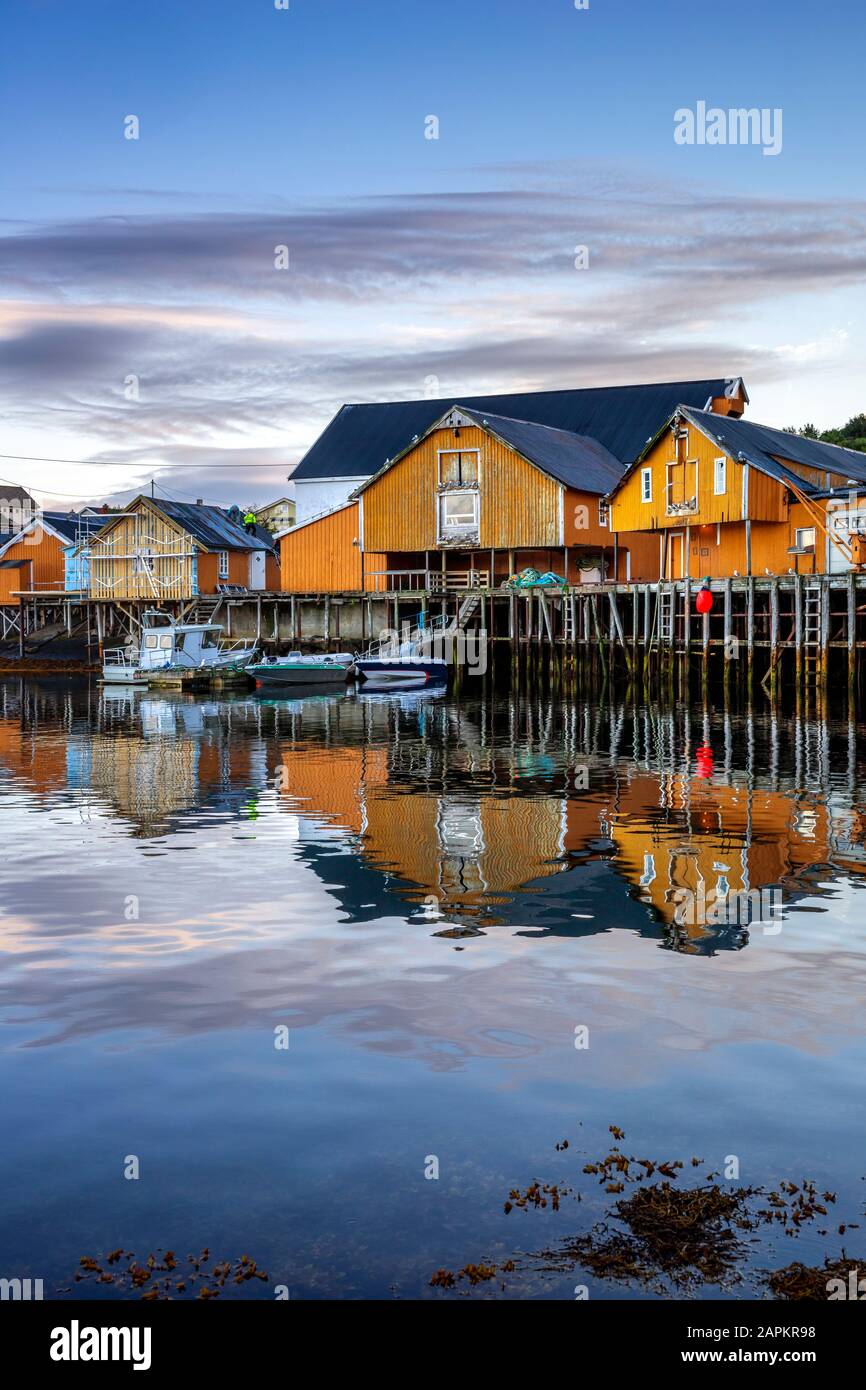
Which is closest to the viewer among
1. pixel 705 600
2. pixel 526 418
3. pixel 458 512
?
pixel 705 600

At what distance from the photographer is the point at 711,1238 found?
6.43 m

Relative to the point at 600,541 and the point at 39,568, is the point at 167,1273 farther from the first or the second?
the point at 39,568

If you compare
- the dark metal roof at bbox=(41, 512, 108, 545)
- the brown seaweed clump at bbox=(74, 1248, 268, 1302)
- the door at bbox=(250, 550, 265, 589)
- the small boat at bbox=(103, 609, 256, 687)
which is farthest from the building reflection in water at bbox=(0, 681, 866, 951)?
the dark metal roof at bbox=(41, 512, 108, 545)

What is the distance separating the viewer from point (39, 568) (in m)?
83.4

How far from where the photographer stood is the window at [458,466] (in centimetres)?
6091

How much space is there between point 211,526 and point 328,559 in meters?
12.0

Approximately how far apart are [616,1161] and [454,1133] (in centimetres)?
102

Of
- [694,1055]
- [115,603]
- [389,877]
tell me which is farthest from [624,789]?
[115,603]

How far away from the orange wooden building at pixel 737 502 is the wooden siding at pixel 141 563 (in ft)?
91.3

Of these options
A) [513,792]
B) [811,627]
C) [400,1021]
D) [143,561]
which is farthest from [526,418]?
[400,1021]

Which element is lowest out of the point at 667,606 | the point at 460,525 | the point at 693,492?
the point at 667,606

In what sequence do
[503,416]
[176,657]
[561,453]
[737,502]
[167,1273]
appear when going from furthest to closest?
[503,416] < [561,453] < [176,657] < [737,502] < [167,1273]

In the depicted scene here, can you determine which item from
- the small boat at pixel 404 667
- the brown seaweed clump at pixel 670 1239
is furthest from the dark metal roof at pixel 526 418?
the brown seaweed clump at pixel 670 1239
